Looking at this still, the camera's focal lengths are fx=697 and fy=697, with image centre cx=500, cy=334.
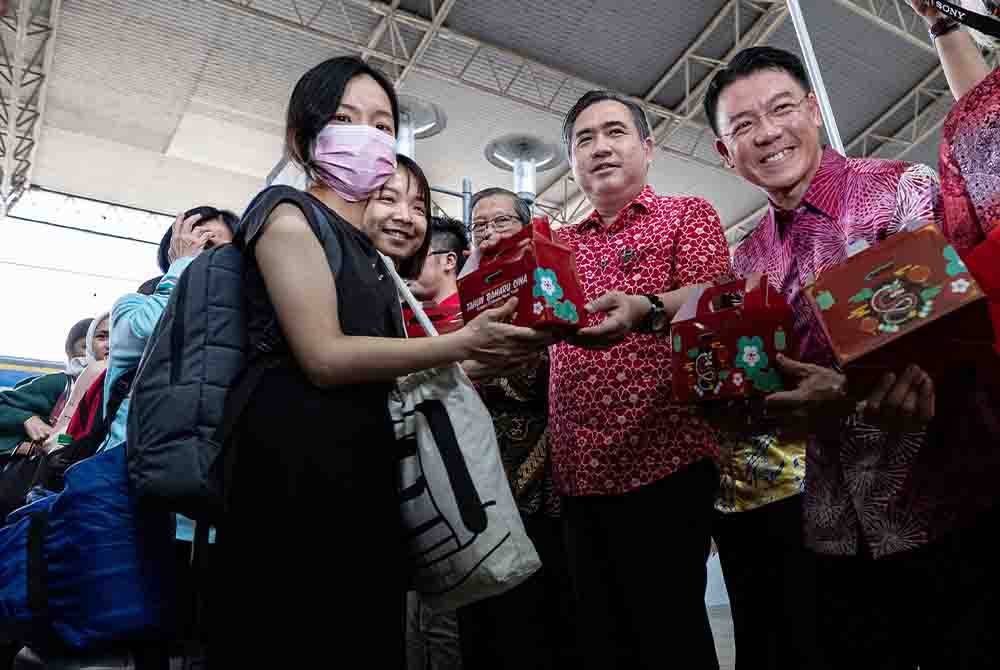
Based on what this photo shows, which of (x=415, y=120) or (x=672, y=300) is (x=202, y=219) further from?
(x=415, y=120)

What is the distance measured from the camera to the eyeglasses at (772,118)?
147cm

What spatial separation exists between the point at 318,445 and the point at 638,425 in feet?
2.18

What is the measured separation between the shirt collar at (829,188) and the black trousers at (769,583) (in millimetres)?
614

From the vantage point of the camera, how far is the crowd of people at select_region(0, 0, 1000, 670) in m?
1.04

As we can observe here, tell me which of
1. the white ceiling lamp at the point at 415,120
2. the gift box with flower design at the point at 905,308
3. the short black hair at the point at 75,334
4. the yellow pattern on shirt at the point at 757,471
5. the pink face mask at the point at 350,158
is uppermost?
the white ceiling lamp at the point at 415,120

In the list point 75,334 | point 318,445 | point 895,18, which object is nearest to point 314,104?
point 318,445

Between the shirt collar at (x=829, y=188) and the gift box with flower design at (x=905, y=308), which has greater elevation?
the shirt collar at (x=829, y=188)

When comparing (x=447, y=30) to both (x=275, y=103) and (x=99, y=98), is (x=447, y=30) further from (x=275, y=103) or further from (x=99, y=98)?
(x=99, y=98)

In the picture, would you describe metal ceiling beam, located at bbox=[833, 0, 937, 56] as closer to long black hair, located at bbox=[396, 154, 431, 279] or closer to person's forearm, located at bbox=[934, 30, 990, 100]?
person's forearm, located at bbox=[934, 30, 990, 100]

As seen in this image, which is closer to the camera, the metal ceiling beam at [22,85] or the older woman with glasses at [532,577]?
the older woman with glasses at [532,577]

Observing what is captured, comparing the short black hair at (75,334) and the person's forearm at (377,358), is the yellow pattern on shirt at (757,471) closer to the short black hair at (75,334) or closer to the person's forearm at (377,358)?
the person's forearm at (377,358)

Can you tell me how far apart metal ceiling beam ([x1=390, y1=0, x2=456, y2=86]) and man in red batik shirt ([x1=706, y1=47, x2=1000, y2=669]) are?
18.6 ft

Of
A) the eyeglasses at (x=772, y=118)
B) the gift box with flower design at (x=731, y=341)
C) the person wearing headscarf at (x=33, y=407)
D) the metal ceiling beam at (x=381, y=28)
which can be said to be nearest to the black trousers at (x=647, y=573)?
the gift box with flower design at (x=731, y=341)

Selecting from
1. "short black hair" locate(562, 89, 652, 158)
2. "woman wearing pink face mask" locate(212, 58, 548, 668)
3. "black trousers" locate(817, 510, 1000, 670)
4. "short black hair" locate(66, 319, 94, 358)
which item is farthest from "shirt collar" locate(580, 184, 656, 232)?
"short black hair" locate(66, 319, 94, 358)
